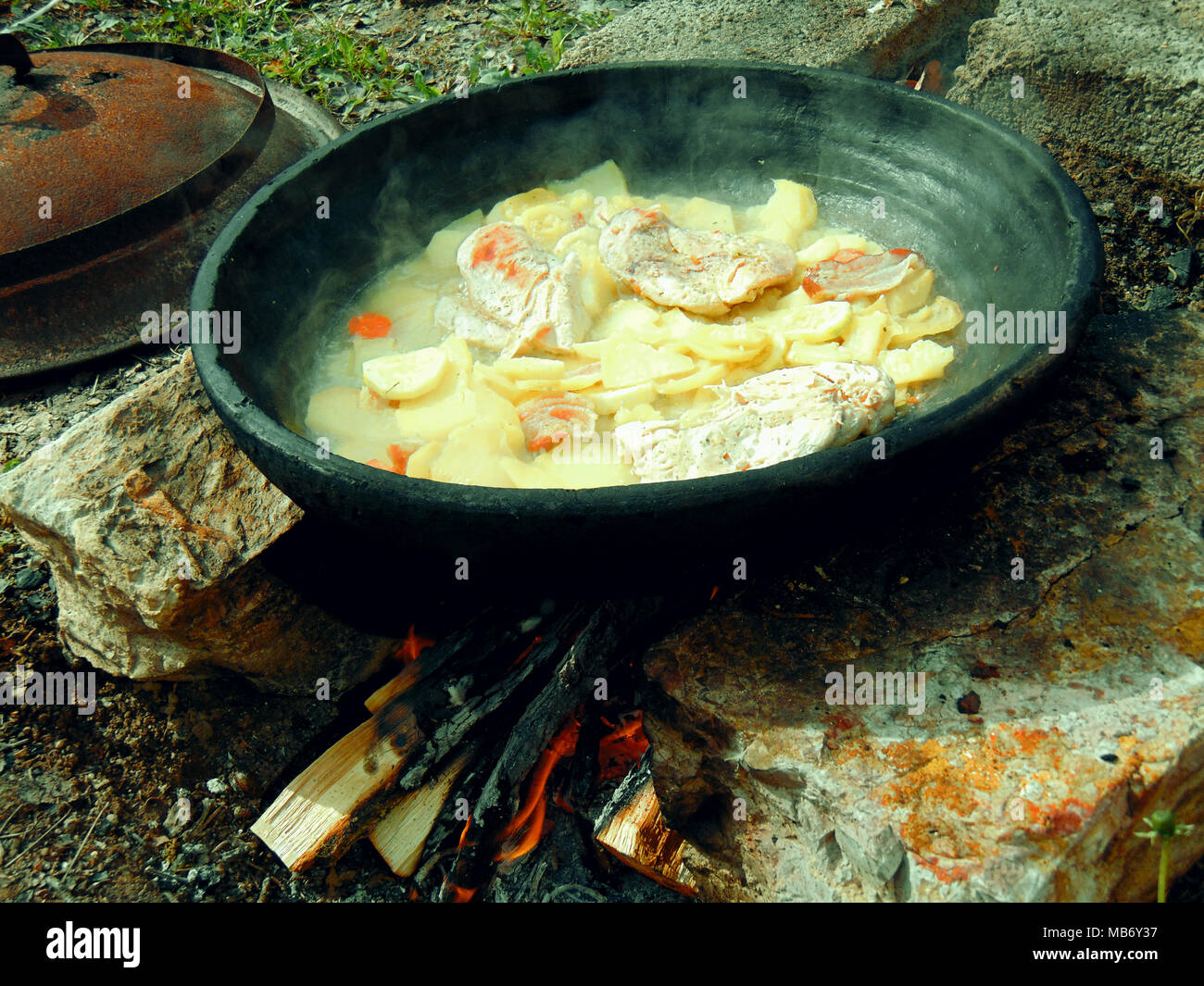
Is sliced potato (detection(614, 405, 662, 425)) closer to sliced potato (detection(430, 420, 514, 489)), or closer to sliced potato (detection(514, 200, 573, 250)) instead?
sliced potato (detection(430, 420, 514, 489))

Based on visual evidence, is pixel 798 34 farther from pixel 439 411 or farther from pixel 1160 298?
pixel 439 411

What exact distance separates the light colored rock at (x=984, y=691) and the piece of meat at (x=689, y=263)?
0.98 m

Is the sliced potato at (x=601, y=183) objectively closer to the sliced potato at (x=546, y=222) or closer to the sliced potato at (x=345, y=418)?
the sliced potato at (x=546, y=222)

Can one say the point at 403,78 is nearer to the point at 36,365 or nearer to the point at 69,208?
the point at 69,208

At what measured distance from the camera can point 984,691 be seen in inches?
80.6

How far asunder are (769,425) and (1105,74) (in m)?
2.43

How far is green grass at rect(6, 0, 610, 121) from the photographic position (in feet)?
17.9

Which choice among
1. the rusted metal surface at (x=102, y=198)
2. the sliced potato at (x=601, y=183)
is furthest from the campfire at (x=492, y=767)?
the rusted metal surface at (x=102, y=198)

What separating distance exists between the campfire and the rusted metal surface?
7.11 feet

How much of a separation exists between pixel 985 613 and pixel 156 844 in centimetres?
248

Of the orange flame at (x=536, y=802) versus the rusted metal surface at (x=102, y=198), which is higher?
the rusted metal surface at (x=102, y=198)

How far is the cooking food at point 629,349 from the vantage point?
94.1 inches

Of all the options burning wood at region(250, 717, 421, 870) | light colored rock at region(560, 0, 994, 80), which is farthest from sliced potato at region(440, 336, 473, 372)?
light colored rock at region(560, 0, 994, 80)

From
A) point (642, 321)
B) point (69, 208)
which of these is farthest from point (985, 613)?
point (69, 208)
